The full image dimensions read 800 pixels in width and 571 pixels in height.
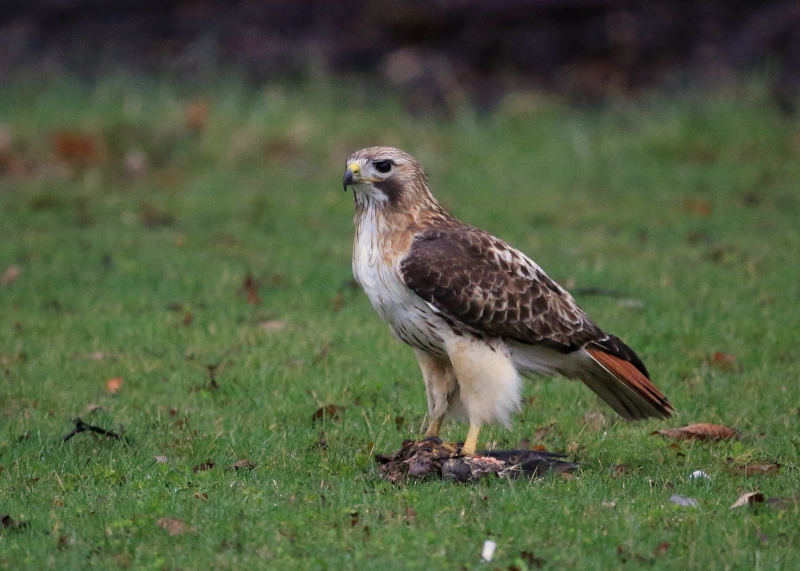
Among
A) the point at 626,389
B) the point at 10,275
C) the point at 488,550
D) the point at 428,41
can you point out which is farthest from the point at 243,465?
the point at 428,41

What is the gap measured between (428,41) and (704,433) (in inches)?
493

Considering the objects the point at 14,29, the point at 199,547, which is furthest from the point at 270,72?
the point at 199,547

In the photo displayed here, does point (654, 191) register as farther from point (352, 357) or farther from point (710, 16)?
point (352, 357)

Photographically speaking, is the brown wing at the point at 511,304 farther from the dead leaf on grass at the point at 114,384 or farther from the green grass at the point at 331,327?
the dead leaf on grass at the point at 114,384

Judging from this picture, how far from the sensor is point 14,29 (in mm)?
18422

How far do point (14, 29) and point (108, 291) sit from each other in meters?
10.5

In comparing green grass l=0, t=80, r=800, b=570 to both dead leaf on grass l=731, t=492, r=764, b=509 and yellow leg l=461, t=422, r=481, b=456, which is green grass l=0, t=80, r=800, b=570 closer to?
dead leaf on grass l=731, t=492, r=764, b=509

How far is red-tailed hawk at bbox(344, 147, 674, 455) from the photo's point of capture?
5.75 m

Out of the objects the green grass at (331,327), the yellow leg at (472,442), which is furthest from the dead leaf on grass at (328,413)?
the yellow leg at (472,442)

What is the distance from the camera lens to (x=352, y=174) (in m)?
5.95

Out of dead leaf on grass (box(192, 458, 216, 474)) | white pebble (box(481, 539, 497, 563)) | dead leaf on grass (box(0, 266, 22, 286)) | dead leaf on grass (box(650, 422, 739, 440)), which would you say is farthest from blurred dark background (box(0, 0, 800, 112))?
white pebble (box(481, 539, 497, 563))

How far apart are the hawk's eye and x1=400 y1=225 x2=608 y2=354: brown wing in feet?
1.33

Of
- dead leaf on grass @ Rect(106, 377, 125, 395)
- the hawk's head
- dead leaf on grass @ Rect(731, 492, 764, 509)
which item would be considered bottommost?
dead leaf on grass @ Rect(106, 377, 125, 395)

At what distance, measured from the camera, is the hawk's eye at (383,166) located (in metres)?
6.05
